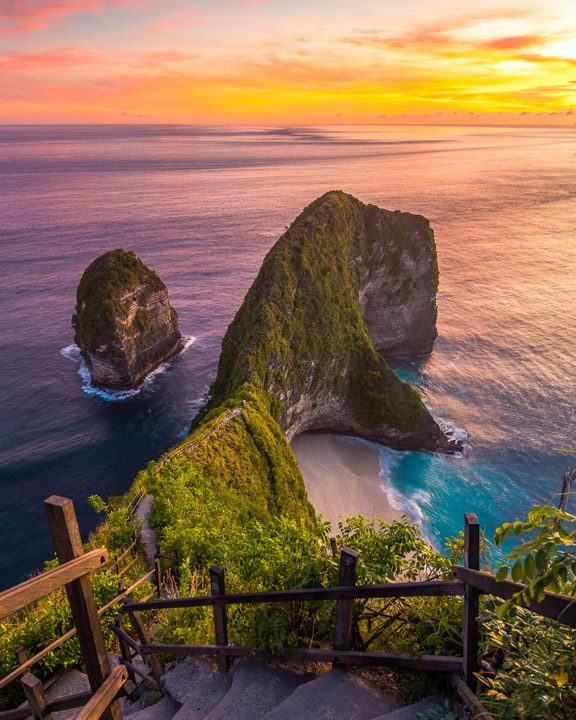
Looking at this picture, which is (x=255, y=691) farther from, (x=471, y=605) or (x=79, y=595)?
(x=471, y=605)

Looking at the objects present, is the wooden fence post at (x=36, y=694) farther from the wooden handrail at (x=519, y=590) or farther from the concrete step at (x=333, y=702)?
the wooden handrail at (x=519, y=590)

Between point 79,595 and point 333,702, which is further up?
point 79,595

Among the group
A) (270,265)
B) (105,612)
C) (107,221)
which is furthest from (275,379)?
(107,221)

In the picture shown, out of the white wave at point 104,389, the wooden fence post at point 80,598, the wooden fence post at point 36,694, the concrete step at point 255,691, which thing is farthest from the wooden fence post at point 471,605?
the white wave at point 104,389

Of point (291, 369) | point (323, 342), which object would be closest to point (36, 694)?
point (291, 369)

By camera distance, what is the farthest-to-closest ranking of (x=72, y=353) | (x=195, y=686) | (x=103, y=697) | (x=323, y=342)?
(x=72, y=353) → (x=323, y=342) → (x=195, y=686) → (x=103, y=697)

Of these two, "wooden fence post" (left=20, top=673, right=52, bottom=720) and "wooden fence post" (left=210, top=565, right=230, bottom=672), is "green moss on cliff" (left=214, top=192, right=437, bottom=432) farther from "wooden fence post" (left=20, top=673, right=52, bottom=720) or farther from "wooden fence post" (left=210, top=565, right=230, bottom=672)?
"wooden fence post" (left=20, top=673, right=52, bottom=720)
